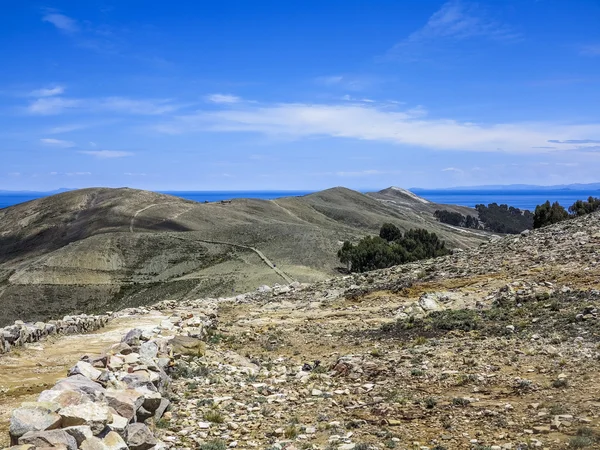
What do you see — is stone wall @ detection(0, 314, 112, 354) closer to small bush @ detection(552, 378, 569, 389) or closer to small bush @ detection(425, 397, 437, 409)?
small bush @ detection(425, 397, 437, 409)

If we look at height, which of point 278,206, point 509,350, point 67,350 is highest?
point 278,206

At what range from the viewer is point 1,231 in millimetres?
143000

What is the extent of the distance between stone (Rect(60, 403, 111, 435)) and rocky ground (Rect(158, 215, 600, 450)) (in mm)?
1855

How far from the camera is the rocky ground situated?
9148 mm

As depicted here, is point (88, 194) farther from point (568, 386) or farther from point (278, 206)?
point (568, 386)

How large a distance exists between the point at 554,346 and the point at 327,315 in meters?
10.2

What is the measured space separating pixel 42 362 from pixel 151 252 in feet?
246

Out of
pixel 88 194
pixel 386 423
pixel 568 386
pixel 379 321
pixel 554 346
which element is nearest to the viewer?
pixel 386 423

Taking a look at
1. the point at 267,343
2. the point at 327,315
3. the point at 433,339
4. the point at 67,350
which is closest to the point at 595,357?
the point at 433,339

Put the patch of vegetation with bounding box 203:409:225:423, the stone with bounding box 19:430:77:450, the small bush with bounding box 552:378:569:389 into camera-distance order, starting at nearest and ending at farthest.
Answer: the stone with bounding box 19:430:77:450 < the patch of vegetation with bounding box 203:409:225:423 < the small bush with bounding box 552:378:569:389

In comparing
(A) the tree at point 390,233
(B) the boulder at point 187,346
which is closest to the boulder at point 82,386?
(B) the boulder at point 187,346

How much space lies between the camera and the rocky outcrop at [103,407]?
23.5ft

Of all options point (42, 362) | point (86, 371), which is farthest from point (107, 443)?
point (42, 362)

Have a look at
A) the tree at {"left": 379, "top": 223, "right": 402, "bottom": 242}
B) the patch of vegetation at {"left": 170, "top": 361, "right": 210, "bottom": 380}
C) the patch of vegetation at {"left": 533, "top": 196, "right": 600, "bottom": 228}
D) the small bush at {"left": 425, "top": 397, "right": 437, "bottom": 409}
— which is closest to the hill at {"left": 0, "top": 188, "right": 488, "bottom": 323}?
the tree at {"left": 379, "top": 223, "right": 402, "bottom": 242}
